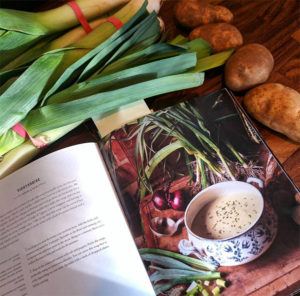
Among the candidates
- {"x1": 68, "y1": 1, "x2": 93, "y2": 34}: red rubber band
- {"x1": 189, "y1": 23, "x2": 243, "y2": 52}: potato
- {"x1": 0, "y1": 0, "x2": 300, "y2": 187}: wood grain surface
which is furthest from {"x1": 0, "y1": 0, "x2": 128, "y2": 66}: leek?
{"x1": 189, "y1": 23, "x2": 243, "y2": 52}: potato

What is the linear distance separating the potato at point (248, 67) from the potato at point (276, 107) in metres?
0.02

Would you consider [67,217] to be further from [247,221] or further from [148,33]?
[148,33]

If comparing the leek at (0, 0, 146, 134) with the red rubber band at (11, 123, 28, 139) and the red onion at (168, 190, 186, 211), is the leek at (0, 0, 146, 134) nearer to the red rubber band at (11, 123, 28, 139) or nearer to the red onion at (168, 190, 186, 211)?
the red rubber band at (11, 123, 28, 139)

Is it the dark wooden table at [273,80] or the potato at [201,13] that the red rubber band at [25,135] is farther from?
the potato at [201,13]

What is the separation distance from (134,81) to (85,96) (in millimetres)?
102

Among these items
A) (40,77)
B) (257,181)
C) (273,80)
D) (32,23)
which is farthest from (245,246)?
(32,23)

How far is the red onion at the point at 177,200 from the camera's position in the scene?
24.8 inches

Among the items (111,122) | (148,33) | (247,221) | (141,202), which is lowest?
(247,221)

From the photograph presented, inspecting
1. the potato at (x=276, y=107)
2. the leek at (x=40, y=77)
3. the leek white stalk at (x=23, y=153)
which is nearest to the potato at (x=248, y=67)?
the potato at (x=276, y=107)

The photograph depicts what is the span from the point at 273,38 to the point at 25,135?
0.58 meters

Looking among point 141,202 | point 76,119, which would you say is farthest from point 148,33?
point 141,202

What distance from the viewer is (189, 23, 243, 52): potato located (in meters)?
0.80

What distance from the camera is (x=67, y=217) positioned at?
0.64m

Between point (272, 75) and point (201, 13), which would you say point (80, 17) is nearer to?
point (201, 13)
